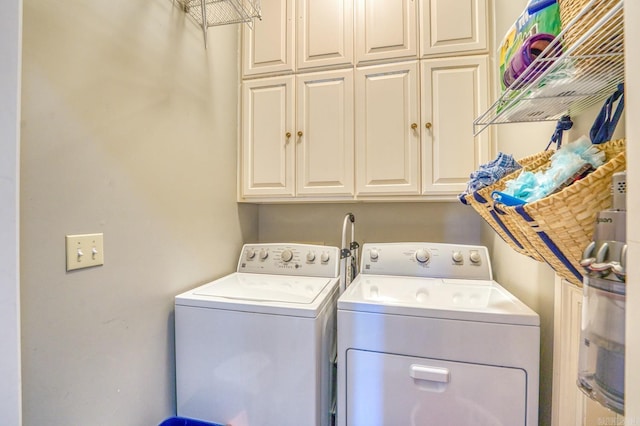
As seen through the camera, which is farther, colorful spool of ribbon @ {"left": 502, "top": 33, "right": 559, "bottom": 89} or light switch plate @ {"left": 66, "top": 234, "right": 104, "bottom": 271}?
light switch plate @ {"left": 66, "top": 234, "right": 104, "bottom": 271}

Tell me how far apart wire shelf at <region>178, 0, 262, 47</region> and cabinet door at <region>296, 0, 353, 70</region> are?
313mm

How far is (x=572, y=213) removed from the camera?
1.90 feet

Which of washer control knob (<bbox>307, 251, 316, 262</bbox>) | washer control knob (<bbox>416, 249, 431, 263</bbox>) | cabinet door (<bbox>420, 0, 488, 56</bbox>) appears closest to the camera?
Answer: cabinet door (<bbox>420, 0, 488, 56</bbox>)

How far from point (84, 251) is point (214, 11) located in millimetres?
1361

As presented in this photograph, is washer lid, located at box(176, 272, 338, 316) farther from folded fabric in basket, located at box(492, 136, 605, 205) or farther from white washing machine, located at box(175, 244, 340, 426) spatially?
folded fabric in basket, located at box(492, 136, 605, 205)

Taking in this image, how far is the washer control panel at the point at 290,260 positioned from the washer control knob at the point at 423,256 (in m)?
0.45

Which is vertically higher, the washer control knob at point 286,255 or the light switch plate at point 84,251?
the light switch plate at point 84,251

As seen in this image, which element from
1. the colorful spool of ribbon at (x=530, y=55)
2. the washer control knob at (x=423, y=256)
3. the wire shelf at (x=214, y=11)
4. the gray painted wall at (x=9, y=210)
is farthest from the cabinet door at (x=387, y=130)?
the gray painted wall at (x=9, y=210)

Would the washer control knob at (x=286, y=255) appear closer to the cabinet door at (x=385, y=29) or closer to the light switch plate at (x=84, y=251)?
the light switch plate at (x=84, y=251)

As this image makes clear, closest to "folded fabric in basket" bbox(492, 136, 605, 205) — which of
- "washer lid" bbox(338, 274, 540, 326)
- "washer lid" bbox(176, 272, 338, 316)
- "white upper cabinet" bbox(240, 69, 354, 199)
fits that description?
"washer lid" bbox(338, 274, 540, 326)

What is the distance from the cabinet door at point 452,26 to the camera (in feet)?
5.06

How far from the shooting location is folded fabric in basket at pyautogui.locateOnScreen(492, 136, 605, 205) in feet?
2.00

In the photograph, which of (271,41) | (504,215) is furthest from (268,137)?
(504,215)

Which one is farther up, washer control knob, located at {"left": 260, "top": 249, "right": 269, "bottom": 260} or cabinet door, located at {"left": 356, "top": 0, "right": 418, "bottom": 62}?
cabinet door, located at {"left": 356, "top": 0, "right": 418, "bottom": 62}
